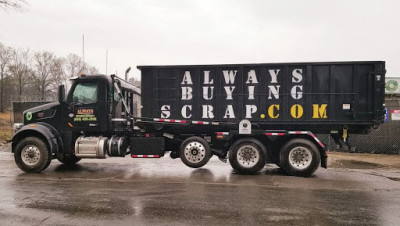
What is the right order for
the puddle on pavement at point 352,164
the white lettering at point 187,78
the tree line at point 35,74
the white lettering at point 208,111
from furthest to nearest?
the tree line at point 35,74 < the puddle on pavement at point 352,164 < the white lettering at point 187,78 < the white lettering at point 208,111

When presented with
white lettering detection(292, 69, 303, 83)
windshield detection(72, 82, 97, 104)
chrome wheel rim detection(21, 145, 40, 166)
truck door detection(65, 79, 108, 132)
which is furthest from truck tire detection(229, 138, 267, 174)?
chrome wheel rim detection(21, 145, 40, 166)

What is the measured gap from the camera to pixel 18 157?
9.65 meters

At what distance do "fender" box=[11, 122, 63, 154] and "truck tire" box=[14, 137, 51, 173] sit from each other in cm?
16

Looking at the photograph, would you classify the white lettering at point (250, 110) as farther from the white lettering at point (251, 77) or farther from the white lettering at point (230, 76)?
the white lettering at point (230, 76)

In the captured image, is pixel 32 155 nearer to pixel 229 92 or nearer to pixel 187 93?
pixel 187 93

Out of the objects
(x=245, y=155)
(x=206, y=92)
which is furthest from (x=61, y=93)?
(x=245, y=155)

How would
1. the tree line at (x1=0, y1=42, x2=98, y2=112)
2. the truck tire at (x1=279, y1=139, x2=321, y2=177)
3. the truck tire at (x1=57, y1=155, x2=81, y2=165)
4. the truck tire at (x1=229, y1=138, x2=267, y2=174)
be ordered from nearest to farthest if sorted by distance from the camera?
the truck tire at (x1=279, y1=139, x2=321, y2=177) → the truck tire at (x1=229, y1=138, x2=267, y2=174) → the truck tire at (x1=57, y1=155, x2=81, y2=165) → the tree line at (x1=0, y1=42, x2=98, y2=112)

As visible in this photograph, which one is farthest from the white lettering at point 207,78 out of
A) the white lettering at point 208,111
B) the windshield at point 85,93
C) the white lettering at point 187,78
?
the windshield at point 85,93

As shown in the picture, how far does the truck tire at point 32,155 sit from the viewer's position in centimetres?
955

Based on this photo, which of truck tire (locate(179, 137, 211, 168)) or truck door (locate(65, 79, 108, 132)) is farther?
truck door (locate(65, 79, 108, 132))

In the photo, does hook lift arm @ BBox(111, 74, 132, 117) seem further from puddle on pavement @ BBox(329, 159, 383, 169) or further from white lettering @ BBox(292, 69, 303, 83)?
puddle on pavement @ BBox(329, 159, 383, 169)

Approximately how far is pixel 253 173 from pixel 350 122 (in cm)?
294

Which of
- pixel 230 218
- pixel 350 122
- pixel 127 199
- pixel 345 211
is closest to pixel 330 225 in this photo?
pixel 345 211

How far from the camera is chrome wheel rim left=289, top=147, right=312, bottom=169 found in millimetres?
9250
